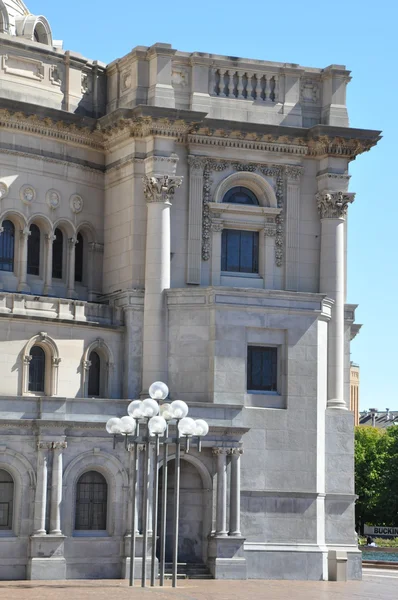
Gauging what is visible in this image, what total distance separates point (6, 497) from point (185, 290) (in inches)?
466

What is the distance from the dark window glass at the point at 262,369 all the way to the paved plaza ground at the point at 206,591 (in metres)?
8.33

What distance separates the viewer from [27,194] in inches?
2579

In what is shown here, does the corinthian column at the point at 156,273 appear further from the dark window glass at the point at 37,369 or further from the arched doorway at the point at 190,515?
the arched doorway at the point at 190,515

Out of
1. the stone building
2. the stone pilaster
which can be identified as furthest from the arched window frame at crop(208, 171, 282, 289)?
the stone pilaster

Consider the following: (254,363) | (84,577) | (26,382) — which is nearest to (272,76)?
(254,363)

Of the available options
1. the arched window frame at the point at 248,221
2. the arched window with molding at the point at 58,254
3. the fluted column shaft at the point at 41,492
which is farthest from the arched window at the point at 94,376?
the fluted column shaft at the point at 41,492

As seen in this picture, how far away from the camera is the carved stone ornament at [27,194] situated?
65312 millimetres

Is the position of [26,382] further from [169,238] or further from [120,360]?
[169,238]

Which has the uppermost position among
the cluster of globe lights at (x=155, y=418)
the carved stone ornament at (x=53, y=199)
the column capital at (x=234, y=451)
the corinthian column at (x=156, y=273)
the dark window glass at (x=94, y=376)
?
the carved stone ornament at (x=53, y=199)

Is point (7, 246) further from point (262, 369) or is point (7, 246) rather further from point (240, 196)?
point (262, 369)

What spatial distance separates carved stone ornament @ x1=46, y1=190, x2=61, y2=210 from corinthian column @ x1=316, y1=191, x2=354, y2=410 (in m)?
11.3

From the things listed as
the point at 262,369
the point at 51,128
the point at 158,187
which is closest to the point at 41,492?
the point at 262,369

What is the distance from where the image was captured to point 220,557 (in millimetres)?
→ 59812

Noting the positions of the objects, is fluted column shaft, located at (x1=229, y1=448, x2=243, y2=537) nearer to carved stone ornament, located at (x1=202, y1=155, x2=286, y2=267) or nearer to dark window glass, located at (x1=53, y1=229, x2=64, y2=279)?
carved stone ornament, located at (x1=202, y1=155, x2=286, y2=267)
